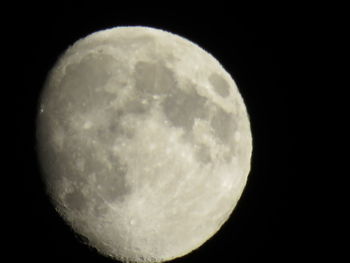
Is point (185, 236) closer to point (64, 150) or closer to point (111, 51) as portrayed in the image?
point (64, 150)

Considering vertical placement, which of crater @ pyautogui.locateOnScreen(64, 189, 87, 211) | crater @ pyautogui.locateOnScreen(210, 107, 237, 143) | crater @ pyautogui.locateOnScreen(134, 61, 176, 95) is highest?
crater @ pyautogui.locateOnScreen(134, 61, 176, 95)

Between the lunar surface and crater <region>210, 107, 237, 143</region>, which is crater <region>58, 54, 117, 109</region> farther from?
crater <region>210, 107, 237, 143</region>

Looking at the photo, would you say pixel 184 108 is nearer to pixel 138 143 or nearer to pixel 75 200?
pixel 138 143

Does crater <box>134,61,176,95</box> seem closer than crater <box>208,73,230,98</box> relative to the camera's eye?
Yes

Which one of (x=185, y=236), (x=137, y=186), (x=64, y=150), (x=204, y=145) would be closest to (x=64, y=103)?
(x=64, y=150)

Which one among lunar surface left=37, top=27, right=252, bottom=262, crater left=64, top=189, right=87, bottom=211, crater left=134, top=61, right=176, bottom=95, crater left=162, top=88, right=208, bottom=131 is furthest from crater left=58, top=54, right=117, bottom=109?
crater left=64, top=189, right=87, bottom=211

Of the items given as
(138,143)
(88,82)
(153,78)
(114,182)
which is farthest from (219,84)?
(114,182)
